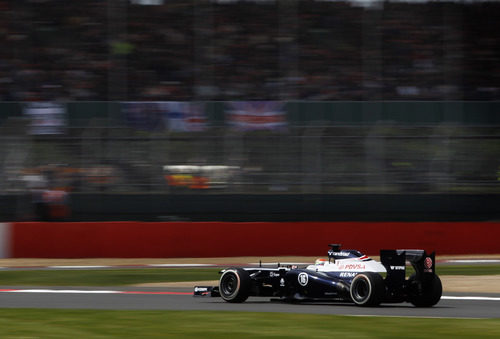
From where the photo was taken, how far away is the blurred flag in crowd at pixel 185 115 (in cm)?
1850

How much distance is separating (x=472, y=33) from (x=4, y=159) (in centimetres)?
1104

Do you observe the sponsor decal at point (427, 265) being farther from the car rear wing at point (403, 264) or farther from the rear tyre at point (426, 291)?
the rear tyre at point (426, 291)

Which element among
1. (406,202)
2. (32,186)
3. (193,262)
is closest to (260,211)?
(193,262)

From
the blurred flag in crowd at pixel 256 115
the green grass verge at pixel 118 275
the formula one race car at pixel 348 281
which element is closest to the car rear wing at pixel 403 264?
the formula one race car at pixel 348 281

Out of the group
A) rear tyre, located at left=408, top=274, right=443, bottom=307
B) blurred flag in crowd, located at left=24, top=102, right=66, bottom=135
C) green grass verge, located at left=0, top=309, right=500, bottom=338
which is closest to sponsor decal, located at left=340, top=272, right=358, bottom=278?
rear tyre, located at left=408, top=274, right=443, bottom=307

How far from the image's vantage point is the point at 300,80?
20547 millimetres

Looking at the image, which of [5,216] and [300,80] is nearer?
[5,216]

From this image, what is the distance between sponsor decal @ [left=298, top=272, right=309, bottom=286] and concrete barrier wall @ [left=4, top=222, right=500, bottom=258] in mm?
8401

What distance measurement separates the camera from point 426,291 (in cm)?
909

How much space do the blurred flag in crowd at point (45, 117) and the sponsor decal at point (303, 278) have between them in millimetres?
10199

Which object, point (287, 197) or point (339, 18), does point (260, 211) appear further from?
point (339, 18)

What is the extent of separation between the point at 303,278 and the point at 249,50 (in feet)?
40.8

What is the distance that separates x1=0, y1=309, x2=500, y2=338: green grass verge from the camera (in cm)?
695

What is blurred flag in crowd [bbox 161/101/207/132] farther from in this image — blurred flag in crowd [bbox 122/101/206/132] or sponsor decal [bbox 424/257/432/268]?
sponsor decal [bbox 424/257/432/268]
